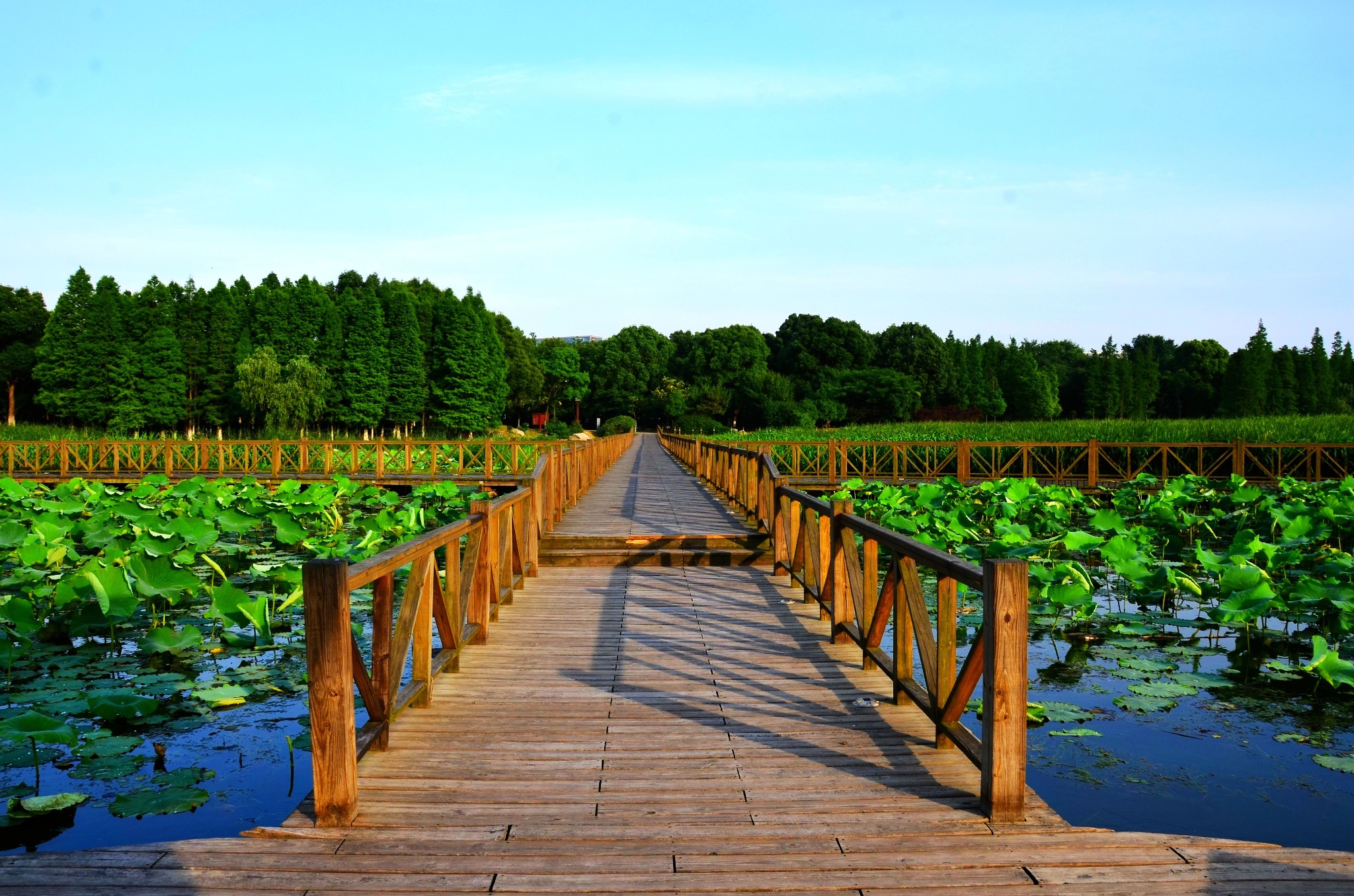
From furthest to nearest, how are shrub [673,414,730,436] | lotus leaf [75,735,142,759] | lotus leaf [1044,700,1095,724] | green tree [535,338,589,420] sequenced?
green tree [535,338,589,420] < shrub [673,414,730,436] < lotus leaf [1044,700,1095,724] < lotus leaf [75,735,142,759]

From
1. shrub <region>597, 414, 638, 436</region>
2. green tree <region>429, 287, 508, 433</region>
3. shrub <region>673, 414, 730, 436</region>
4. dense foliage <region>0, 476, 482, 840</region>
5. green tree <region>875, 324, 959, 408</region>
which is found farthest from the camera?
green tree <region>875, 324, 959, 408</region>

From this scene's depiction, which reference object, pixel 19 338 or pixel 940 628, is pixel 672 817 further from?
pixel 19 338

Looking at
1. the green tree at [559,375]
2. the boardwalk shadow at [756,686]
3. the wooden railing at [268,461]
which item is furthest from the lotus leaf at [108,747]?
the green tree at [559,375]

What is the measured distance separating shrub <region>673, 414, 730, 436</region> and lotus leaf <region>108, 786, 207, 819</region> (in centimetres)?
5974

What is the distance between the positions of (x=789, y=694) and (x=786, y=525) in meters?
3.63

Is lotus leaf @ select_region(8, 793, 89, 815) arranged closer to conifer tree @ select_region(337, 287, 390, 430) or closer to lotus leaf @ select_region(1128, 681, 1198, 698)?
lotus leaf @ select_region(1128, 681, 1198, 698)

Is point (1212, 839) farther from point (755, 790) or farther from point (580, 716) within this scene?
point (580, 716)

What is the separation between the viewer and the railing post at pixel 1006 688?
2908 millimetres

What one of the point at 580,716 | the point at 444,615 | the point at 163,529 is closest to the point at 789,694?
the point at 580,716

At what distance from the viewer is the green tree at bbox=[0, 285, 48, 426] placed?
50.6m

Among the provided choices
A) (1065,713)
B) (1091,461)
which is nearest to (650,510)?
(1065,713)

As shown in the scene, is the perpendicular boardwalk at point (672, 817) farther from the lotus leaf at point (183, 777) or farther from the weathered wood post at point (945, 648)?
the lotus leaf at point (183, 777)

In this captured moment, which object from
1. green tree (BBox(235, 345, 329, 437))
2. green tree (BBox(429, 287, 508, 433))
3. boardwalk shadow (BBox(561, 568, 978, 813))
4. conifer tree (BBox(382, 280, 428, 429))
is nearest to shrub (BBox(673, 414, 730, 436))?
green tree (BBox(429, 287, 508, 433))

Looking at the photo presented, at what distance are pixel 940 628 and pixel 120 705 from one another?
12.1 ft
